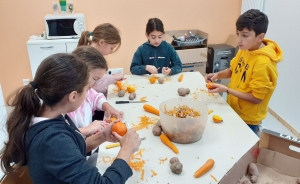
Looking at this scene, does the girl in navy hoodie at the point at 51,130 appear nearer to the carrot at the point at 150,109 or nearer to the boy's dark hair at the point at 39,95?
the boy's dark hair at the point at 39,95

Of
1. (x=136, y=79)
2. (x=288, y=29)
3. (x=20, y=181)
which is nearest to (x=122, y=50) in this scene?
(x=136, y=79)

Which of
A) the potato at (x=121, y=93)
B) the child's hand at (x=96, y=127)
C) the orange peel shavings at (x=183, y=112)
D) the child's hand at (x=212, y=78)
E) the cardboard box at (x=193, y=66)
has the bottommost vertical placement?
the cardboard box at (x=193, y=66)

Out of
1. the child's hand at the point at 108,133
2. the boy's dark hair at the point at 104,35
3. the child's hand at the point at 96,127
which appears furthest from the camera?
the boy's dark hair at the point at 104,35

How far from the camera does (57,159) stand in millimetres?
802

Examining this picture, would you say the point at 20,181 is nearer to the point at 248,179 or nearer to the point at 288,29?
the point at 248,179

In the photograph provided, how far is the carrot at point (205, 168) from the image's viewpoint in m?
1.00

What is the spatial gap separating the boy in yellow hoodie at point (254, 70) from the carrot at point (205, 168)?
2.03 ft

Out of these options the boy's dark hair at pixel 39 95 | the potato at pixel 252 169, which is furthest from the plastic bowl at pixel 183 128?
the boy's dark hair at pixel 39 95

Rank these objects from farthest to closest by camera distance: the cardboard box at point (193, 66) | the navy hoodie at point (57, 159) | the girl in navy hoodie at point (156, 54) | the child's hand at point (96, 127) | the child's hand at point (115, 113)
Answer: the cardboard box at point (193, 66) < the girl in navy hoodie at point (156, 54) < the child's hand at point (115, 113) < the child's hand at point (96, 127) < the navy hoodie at point (57, 159)

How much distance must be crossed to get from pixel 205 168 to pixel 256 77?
0.70m

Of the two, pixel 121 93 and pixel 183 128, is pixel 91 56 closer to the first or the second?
pixel 121 93

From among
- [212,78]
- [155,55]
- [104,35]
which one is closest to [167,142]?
[212,78]

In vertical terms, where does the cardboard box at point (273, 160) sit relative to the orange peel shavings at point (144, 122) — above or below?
below

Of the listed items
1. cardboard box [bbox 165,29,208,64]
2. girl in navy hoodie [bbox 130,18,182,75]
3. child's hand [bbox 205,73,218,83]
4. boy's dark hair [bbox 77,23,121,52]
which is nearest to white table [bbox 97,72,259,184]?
child's hand [bbox 205,73,218,83]
